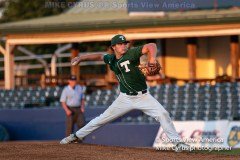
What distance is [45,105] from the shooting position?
2869 centimetres

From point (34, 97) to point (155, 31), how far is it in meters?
4.78

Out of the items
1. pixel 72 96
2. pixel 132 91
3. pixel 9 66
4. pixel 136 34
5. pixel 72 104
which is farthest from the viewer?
pixel 9 66

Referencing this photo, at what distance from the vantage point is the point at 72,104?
73.4 ft

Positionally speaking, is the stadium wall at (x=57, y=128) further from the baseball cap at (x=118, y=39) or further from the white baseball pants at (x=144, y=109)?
the baseball cap at (x=118, y=39)

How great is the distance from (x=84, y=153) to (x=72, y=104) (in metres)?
8.47

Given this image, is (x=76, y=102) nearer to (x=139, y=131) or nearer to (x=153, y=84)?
(x=139, y=131)

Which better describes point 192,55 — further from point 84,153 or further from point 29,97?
point 84,153

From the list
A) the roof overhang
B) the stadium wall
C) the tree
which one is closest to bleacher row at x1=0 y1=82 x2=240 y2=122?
the stadium wall

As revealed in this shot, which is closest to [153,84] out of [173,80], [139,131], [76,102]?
[173,80]

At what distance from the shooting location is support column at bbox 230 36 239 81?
27203mm

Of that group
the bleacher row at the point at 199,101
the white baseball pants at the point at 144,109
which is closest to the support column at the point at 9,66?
the bleacher row at the point at 199,101

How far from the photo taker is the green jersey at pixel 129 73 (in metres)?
14.2

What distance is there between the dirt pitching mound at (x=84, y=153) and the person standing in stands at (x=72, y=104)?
7173 mm

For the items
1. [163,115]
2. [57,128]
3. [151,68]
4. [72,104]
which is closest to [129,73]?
[163,115]
